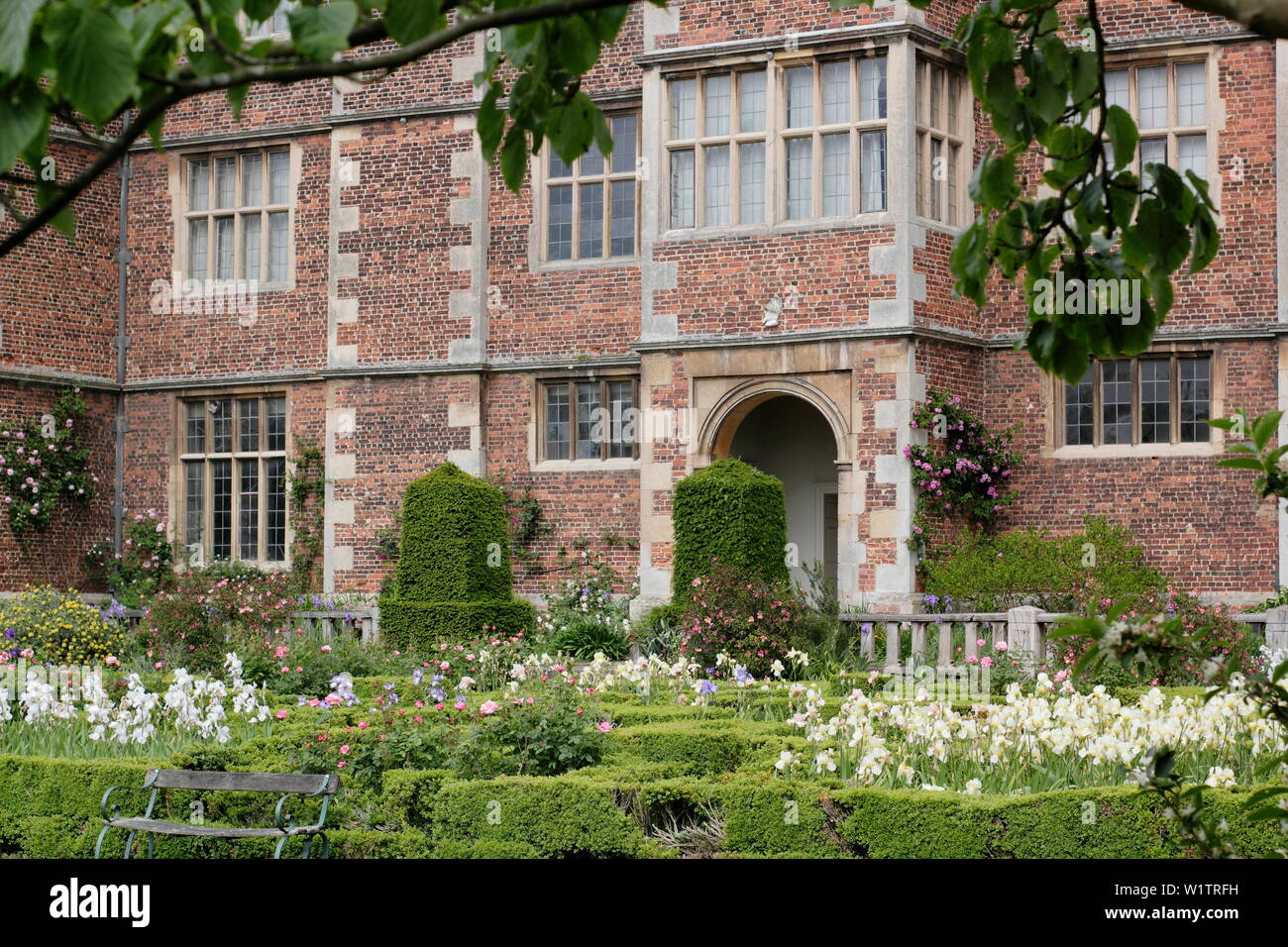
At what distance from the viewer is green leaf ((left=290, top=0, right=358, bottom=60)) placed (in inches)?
87.0

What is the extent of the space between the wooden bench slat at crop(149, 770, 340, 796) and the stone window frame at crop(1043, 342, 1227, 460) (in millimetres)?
9958

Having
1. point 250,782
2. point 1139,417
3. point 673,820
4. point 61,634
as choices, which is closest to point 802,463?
point 1139,417

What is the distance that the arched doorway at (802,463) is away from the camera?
18422 millimetres

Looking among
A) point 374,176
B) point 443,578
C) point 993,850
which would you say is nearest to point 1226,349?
point 443,578

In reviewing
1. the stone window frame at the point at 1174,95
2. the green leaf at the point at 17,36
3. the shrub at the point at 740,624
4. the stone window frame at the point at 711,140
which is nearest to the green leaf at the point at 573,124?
the green leaf at the point at 17,36

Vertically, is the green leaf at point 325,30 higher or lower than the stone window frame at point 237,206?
lower

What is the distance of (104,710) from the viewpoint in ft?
29.7

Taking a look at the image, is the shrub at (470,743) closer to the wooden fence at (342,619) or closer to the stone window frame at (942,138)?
the wooden fence at (342,619)

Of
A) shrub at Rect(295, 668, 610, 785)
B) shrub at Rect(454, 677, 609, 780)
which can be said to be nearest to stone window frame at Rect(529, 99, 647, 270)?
shrub at Rect(295, 668, 610, 785)

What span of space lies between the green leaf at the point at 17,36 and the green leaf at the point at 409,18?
1.86ft

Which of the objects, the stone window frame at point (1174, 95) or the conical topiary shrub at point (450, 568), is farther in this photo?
the conical topiary shrub at point (450, 568)

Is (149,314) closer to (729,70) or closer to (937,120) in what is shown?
(729,70)

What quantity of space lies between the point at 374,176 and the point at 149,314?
365cm

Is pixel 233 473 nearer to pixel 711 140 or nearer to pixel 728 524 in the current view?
pixel 711 140
